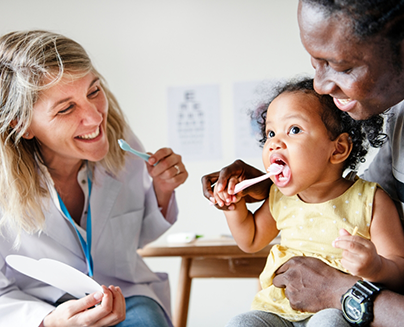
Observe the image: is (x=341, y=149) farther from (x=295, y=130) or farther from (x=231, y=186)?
(x=231, y=186)

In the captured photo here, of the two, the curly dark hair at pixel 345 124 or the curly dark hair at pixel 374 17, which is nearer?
the curly dark hair at pixel 374 17

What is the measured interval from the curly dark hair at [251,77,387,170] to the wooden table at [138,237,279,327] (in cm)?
84

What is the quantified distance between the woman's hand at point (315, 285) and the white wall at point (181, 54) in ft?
7.65

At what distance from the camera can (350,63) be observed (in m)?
0.75

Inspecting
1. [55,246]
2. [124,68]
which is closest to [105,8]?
[124,68]

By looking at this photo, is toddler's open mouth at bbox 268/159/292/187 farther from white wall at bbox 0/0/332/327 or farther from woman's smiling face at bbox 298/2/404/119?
white wall at bbox 0/0/332/327

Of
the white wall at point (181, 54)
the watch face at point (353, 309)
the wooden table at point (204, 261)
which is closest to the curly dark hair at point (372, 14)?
the watch face at point (353, 309)

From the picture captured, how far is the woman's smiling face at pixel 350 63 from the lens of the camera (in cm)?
73

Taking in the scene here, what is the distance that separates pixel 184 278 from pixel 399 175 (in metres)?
1.37

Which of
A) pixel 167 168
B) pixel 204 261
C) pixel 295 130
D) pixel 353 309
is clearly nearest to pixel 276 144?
pixel 295 130

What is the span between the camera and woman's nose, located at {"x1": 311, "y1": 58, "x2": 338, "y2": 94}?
2.63 feet

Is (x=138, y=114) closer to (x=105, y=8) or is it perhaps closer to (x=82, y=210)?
(x=105, y=8)

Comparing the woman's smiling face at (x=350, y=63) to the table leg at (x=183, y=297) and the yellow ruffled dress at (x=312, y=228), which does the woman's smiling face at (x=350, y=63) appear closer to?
the yellow ruffled dress at (x=312, y=228)

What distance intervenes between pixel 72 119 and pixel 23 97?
0.16 m
